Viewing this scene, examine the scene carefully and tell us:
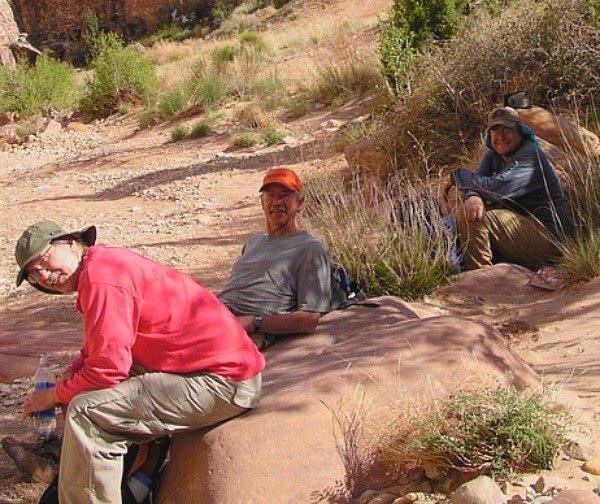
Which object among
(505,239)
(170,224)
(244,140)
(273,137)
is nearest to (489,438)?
(505,239)

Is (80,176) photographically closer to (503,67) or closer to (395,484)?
(503,67)

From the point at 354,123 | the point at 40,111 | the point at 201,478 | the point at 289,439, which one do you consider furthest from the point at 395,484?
the point at 40,111

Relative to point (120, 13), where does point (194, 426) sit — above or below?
below

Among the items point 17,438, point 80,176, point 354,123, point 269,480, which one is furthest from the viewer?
point 80,176

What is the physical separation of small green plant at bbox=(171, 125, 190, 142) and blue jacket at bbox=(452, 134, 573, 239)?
7885 mm

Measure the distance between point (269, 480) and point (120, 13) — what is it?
31004 mm

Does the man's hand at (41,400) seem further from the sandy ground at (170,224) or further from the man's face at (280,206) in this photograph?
the man's face at (280,206)

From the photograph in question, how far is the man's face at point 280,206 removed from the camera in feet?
13.9

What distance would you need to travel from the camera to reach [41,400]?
3184 mm

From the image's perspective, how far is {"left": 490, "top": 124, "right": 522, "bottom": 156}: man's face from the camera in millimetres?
5645

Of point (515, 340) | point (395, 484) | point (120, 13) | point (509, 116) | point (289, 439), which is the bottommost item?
point (515, 340)

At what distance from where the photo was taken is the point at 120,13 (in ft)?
105

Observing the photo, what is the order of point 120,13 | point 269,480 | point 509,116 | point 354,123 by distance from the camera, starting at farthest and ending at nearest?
point 120,13 → point 354,123 → point 509,116 → point 269,480

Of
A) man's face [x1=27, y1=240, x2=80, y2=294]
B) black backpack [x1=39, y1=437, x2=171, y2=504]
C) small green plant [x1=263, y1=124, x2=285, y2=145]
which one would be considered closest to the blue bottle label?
black backpack [x1=39, y1=437, x2=171, y2=504]
